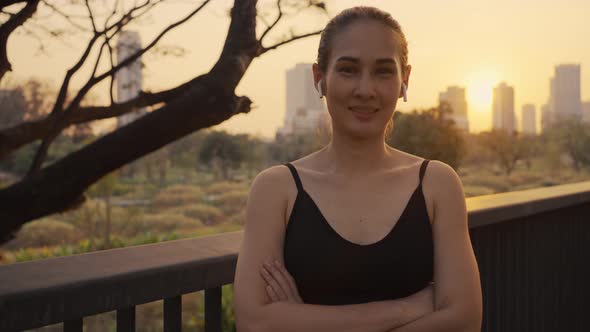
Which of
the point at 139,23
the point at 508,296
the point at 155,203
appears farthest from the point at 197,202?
the point at 508,296

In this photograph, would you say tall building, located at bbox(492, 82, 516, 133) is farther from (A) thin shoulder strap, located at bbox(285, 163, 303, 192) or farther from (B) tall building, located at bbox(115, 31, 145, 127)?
(A) thin shoulder strap, located at bbox(285, 163, 303, 192)

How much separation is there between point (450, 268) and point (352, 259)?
262 mm

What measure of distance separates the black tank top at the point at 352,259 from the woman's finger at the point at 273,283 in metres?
0.07

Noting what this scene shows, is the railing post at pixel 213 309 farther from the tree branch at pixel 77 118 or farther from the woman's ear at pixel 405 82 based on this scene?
the tree branch at pixel 77 118

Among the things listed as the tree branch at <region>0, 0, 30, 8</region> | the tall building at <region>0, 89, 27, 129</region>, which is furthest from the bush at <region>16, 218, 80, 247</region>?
the tree branch at <region>0, 0, 30, 8</region>

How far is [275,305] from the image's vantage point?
156 cm

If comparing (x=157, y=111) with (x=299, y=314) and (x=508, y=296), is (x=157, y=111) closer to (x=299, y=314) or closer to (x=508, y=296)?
(x=508, y=296)

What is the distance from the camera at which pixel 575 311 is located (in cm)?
346

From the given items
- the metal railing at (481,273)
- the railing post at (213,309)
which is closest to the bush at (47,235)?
the metal railing at (481,273)

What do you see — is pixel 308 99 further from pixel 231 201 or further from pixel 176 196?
pixel 176 196

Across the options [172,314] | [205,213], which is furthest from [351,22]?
[205,213]

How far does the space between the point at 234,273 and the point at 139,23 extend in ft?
15.6

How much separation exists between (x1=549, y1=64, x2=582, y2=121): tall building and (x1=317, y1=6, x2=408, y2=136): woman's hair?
10044cm

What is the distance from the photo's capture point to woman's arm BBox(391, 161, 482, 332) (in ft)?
5.26
